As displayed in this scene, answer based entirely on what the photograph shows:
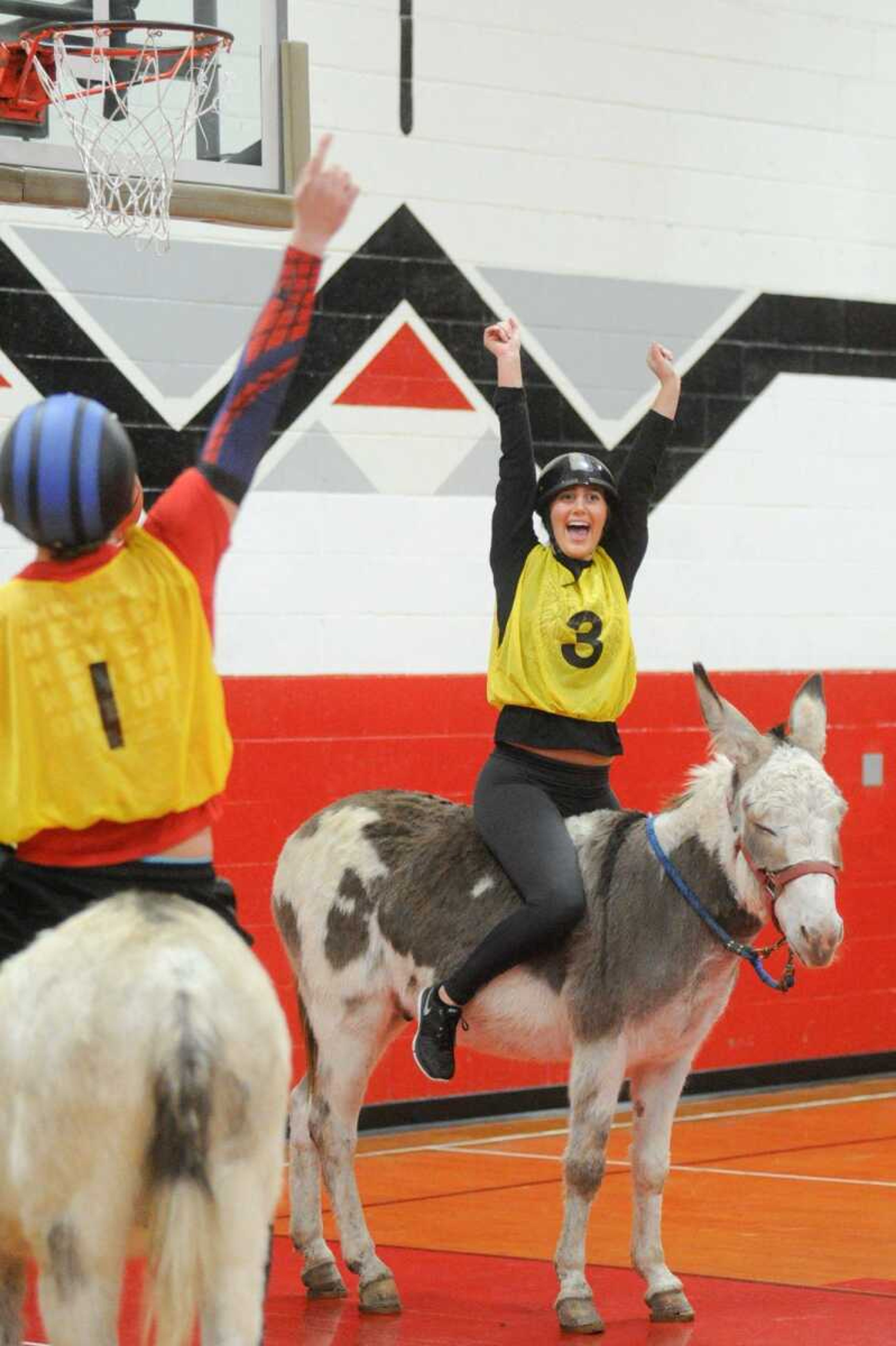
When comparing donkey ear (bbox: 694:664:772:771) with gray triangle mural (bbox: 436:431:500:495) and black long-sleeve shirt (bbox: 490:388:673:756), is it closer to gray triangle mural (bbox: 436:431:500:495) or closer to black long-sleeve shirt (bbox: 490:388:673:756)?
black long-sleeve shirt (bbox: 490:388:673:756)

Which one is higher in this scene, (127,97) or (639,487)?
(127,97)

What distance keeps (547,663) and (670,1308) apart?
1.75 meters

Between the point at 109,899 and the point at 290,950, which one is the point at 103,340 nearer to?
the point at 290,950

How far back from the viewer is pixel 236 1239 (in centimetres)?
273

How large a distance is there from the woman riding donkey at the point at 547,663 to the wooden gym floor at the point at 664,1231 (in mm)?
695

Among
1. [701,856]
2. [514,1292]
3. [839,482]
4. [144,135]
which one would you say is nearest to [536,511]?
[701,856]

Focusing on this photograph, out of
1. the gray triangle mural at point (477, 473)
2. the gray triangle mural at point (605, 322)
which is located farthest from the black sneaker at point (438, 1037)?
the gray triangle mural at point (605, 322)

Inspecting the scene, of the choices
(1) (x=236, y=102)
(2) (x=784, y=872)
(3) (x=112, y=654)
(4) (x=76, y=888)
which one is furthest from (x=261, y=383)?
(1) (x=236, y=102)

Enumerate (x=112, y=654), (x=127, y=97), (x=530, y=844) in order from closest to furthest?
(x=112, y=654) < (x=530, y=844) < (x=127, y=97)

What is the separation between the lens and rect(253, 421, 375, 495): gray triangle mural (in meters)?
7.79

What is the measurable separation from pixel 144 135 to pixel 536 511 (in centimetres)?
169

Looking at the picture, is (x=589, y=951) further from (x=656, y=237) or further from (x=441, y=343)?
(x=656, y=237)

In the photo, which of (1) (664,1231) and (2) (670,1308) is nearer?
(2) (670,1308)

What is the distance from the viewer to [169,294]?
755cm
